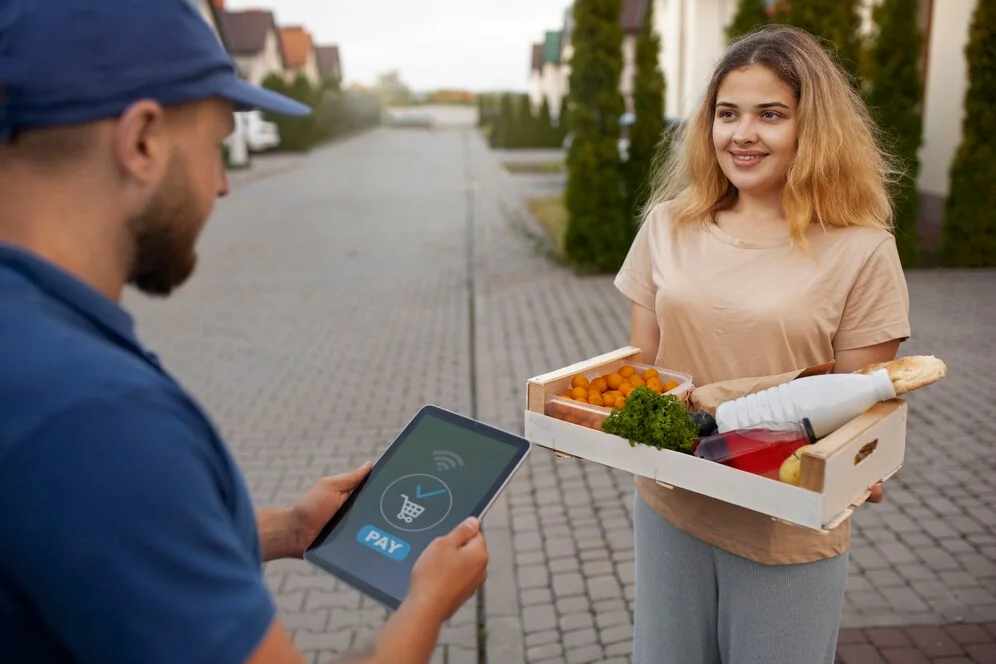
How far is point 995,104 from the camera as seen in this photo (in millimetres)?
10742

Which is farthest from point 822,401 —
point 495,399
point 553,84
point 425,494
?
point 553,84

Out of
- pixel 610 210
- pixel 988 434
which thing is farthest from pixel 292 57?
pixel 988 434

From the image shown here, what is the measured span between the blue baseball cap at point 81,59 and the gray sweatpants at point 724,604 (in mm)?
1793

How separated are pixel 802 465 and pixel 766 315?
1.90ft

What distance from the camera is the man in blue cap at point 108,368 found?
96cm

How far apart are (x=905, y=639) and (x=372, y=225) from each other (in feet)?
50.1

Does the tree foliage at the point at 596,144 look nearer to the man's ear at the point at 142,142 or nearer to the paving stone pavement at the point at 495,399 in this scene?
the paving stone pavement at the point at 495,399

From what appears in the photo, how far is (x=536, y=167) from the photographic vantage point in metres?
31.5

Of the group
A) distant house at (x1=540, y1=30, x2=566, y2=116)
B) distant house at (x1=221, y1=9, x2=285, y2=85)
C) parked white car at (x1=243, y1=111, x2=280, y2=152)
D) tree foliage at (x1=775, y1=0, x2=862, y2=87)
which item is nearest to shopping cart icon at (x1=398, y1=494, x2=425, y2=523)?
tree foliage at (x1=775, y1=0, x2=862, y2=87)

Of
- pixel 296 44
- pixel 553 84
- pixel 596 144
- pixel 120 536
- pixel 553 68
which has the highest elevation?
pixel 296 44

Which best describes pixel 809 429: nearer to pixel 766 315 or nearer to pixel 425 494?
pixel 766 315

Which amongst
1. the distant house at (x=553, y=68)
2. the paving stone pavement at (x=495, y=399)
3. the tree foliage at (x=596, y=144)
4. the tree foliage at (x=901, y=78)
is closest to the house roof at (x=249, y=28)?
the distant house at (x=553, y=68)

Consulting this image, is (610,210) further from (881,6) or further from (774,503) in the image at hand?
(774,503)

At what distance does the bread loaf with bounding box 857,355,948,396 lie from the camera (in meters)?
1.91
